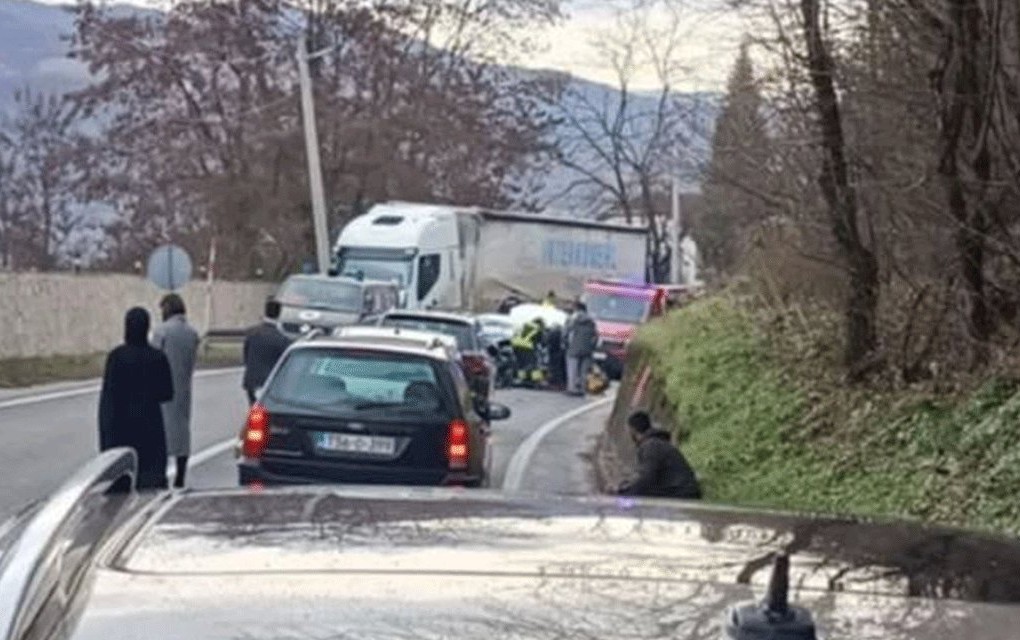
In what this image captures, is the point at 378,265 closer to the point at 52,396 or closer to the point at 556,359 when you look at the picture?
the point at 556,359

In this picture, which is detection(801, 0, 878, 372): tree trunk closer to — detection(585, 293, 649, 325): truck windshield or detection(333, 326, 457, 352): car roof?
detection(333, 326, 457, 352): car roof

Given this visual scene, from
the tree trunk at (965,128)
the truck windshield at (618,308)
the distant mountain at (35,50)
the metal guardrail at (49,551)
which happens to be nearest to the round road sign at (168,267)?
the truck windshield at (618,308)

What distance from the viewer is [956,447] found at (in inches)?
519

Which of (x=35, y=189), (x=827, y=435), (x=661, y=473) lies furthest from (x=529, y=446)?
(x=35, y=189)

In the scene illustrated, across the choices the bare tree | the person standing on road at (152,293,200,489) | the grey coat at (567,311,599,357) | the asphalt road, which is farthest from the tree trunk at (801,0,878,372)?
the bare tree

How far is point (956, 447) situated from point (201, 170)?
48.5 meters

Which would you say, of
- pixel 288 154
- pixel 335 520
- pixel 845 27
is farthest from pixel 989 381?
pixel 288 154

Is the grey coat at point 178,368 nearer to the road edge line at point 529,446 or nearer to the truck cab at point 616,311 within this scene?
the road edge line at point 529,446

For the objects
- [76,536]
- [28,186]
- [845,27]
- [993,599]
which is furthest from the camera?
[28,186]

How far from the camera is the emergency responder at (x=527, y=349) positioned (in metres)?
38.9

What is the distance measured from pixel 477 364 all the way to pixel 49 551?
24733 mm

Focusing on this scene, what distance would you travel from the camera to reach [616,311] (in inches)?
1764

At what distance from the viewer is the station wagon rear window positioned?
1421 centimetres

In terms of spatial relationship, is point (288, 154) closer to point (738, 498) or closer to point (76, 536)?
point (738, 498)
